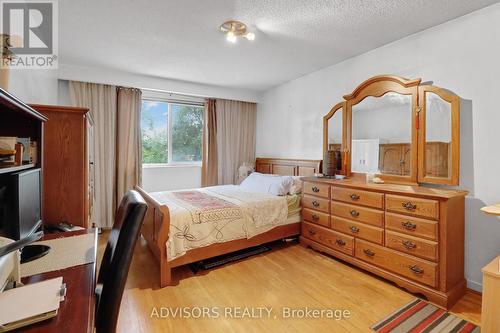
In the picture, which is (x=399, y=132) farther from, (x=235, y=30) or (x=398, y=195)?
(x=235, y=30)

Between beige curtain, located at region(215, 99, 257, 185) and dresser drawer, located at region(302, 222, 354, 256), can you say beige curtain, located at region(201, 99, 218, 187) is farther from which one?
dresser drawer, located at region(302, 222, 354, 256)

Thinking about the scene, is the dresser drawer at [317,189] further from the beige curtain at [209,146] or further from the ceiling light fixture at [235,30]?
the beige curtain at [209,146]

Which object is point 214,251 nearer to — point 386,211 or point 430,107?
point 386,211

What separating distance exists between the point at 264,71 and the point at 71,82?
9.05 feet

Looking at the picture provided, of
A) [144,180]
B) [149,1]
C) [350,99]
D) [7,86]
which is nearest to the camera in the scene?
[7,86]

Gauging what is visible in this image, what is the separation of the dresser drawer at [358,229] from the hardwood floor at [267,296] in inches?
14.7

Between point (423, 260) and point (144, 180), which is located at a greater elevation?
point (144, 180)

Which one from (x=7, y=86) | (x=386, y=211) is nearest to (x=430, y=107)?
(x=386, y=211)

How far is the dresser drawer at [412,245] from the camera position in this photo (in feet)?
6.53

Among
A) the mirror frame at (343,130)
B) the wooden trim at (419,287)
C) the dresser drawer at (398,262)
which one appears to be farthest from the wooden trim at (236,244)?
the mirror frame at (343,130)

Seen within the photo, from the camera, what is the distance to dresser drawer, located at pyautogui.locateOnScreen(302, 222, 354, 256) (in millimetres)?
2611

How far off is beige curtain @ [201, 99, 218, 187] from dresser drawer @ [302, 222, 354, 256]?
2.09 meters

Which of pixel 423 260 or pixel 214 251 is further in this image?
pixel 214 251

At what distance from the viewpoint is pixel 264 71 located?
146 inches
